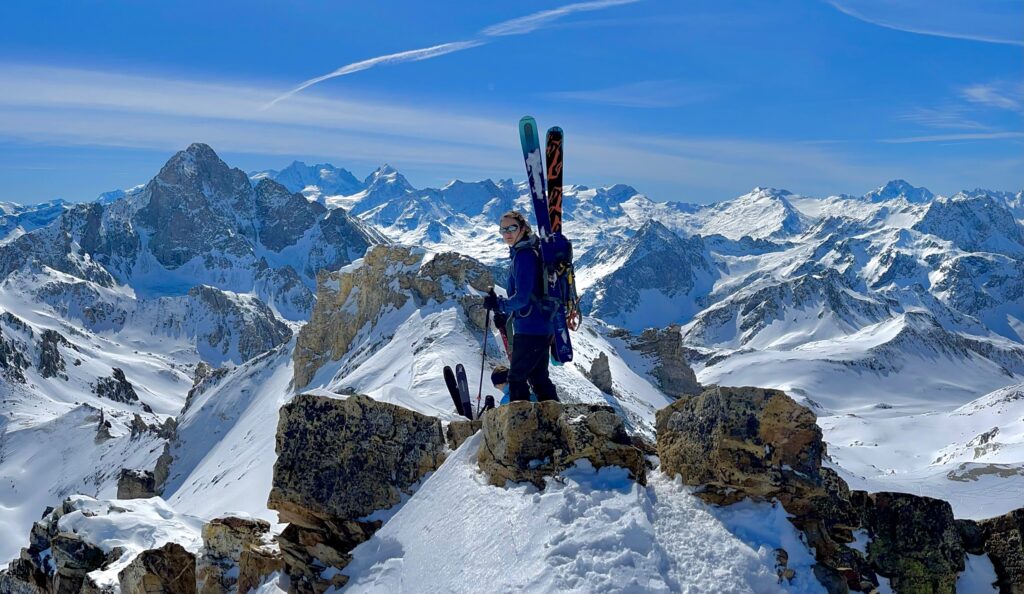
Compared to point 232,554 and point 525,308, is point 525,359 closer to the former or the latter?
point 525,308

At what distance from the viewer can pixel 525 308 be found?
41.7 feet

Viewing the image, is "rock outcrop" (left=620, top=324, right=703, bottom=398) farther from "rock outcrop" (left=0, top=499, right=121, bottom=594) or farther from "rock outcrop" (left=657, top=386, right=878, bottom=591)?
"rock outcrop" (left=657, top=386, right=878, bottom=591)

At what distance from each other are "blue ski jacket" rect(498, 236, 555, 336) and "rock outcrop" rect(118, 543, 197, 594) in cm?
701

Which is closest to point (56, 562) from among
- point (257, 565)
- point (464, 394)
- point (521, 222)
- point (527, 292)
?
point (257, 565)

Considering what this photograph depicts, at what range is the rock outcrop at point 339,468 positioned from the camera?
11188 millimetres

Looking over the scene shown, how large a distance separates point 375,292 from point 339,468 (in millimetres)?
65104

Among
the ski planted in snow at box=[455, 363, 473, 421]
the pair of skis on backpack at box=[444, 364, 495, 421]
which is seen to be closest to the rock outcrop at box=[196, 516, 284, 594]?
the pair of skis on backpack at box=[444, 364, 495, 421]

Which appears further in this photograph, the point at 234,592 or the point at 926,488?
the point at 926,488

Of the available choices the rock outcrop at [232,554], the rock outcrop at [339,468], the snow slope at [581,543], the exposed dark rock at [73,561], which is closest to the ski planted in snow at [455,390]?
the rock outcrop at [339,468]

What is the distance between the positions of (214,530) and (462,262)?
6062 centimetres

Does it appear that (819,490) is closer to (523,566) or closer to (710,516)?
(710,516)

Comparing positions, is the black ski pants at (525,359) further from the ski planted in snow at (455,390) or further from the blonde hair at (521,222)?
the ski planted in snow at (455,390)

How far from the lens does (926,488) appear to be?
179 ft

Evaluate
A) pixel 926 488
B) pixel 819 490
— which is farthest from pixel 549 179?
pixel 926 488
